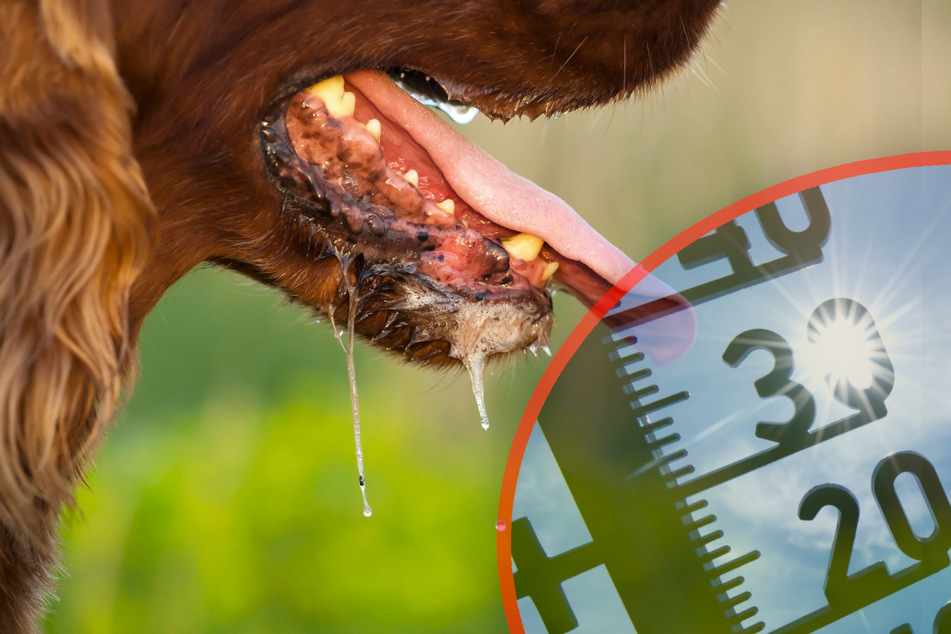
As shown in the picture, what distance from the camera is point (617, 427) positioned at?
0.91 metres

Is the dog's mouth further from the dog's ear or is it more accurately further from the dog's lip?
the dog's ear

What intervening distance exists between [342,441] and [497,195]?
111 centimetres

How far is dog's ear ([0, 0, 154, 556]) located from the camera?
1.64ft

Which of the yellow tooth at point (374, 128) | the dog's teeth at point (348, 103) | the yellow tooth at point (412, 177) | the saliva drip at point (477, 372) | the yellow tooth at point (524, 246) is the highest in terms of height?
the dog's teeth at point (348, 103)

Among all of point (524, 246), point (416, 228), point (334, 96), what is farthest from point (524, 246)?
point (334, 96)

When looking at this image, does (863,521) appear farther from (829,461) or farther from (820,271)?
(820,271)

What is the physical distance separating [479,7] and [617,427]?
51cm

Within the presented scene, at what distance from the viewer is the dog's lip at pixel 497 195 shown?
29.4 inches

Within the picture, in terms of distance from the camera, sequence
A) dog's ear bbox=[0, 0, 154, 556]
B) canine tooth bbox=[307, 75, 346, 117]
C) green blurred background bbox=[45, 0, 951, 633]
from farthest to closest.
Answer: green blurred background bbox=[45, 0, 951, 633]
canine tooth bbox=[307, 75, 346, 117]
dog's ear bbox=[0, 0, 154, 556]

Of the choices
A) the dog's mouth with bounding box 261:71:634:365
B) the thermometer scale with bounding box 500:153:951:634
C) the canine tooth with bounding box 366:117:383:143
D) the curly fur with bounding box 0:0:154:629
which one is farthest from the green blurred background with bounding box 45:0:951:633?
the curly fur with bounding box 0:0:154:629

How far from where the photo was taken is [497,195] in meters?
0.75

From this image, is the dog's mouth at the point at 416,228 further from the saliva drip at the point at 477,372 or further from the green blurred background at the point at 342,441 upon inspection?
the green blurred background at the point at 342,441

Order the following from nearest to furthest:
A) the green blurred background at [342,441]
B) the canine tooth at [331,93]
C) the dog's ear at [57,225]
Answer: the dog's ear at [57,225] → the canine tooth at [331,93] → the green blurred background at [342,441]

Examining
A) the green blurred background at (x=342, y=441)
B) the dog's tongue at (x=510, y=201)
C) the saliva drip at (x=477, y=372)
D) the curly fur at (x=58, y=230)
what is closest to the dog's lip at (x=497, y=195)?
the dog's tongue at (x=510, y=201)
